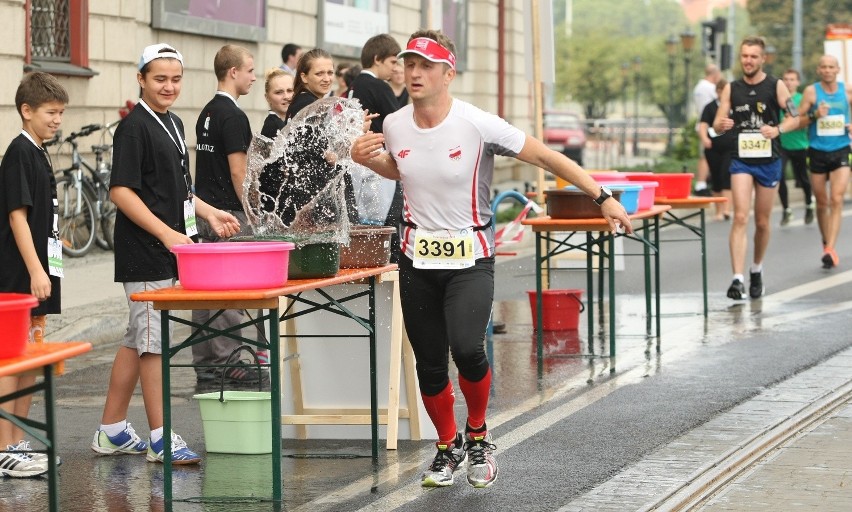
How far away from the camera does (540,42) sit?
49.5 feet

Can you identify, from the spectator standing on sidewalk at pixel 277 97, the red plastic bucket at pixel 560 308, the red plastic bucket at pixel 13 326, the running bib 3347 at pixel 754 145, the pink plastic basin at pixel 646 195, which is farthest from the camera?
the running bib 3347 at pixel 754 145

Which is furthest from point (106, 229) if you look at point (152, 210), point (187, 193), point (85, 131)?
point (152, 210)

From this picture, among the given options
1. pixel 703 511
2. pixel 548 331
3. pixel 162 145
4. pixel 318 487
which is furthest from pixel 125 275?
pixel 548 331

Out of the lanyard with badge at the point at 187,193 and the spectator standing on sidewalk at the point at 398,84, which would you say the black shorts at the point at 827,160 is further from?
the lanyard with badge at the point at 187,193

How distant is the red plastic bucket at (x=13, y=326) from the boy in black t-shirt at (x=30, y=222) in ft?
6.34

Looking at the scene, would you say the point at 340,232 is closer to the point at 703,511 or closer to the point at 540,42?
the point at 703,511

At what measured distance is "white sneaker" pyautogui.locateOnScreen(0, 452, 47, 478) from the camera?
7539mm

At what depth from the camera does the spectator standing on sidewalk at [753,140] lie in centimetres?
1414

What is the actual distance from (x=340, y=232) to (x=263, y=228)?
632 mm

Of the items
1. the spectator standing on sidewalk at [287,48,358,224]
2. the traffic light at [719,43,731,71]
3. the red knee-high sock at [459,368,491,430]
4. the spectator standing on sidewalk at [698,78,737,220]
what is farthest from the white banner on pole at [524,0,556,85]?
the traffic light at [719,43,731,71]

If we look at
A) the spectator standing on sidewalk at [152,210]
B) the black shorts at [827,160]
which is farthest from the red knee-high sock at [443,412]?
the black shorts at [827,160]

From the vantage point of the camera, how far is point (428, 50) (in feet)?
23.5

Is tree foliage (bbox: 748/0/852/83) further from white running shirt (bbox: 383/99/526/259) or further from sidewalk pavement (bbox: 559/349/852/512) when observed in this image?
white running shirt (bbox: 383/99/526/259)

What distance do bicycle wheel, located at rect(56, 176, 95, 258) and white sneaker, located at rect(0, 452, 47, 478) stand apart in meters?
9.55
